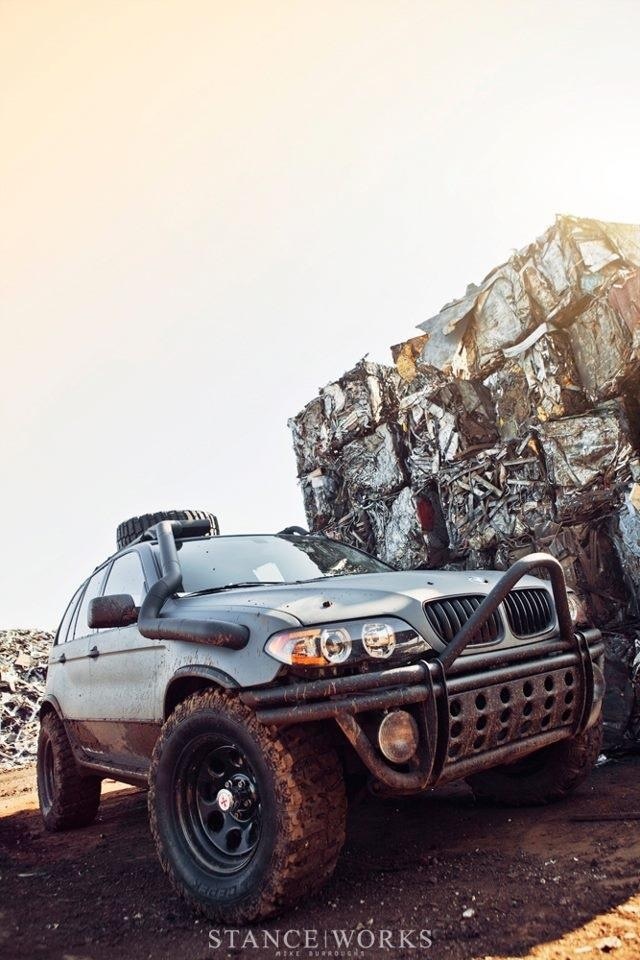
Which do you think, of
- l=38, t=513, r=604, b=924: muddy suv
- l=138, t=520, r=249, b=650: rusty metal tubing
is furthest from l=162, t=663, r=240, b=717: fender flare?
l=138, t=520, r=249, b=650: rusty metal tubing

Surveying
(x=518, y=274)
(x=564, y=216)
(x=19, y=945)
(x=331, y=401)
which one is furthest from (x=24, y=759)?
(x=564, y=216)

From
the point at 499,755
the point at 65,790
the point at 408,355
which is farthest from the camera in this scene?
the point at 408,355

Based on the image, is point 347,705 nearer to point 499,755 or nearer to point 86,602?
point 499,755

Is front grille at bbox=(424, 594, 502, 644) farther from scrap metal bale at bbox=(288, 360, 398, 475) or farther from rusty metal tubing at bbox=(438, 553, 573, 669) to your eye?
scrap metal bale at bbox=(288, 360, 398, 475)

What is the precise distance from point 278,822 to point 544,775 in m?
1.86

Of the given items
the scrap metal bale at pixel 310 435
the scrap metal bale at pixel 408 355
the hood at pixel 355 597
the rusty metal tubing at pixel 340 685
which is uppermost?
the scrap metal bale at pixel 408 355

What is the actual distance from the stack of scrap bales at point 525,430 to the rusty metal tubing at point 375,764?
273cm

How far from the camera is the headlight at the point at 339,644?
8.87 feet

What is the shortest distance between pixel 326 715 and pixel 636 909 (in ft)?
3.99

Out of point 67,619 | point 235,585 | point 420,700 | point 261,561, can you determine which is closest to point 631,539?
point 261,561

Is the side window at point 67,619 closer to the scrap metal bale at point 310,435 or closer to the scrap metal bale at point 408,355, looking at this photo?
the scrap metal bale at point 310,435

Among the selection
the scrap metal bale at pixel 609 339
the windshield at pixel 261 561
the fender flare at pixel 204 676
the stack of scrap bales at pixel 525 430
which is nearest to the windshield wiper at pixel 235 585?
the windshield at pixel 261 561

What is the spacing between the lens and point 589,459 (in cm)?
561

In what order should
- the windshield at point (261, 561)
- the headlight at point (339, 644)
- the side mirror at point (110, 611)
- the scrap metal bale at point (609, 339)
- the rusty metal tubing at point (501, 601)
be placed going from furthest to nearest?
the scrap metal bale at point (609, 339)
the windshield at point (261, 561)
the side mirror at point (110, 611)
the rusty metal tubing at point (501, 601)
the headlight at point (339, 644)
